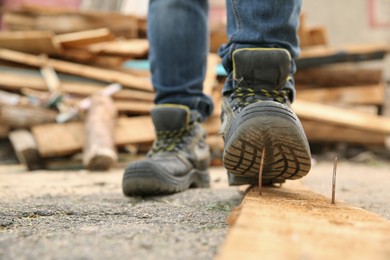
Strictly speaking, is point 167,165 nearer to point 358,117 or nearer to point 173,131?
point 173,131

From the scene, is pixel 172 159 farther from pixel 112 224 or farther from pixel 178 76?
pixel 112 224

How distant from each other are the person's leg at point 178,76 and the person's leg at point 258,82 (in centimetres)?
24

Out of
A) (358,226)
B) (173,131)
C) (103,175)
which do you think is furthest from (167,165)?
(103,175)

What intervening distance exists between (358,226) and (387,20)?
5720mm

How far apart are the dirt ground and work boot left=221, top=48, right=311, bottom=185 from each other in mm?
149

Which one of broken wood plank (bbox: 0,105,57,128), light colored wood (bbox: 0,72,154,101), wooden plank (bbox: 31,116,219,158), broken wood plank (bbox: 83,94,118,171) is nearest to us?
broken wood plank (bbox: 83,94,118,171)

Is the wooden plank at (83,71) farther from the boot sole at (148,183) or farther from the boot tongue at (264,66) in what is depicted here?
the boot tongue at (264,66)

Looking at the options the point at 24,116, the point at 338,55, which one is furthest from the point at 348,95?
the point at 24,116

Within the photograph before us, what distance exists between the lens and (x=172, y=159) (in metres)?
1.61

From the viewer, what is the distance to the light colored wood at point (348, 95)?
4168 millimetres

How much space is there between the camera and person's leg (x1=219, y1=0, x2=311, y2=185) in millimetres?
1136

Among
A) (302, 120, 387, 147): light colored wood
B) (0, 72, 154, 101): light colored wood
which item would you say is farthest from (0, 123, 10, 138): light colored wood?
(302, 120, 387, 147): light colored wood

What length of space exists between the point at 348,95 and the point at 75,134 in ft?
8.00

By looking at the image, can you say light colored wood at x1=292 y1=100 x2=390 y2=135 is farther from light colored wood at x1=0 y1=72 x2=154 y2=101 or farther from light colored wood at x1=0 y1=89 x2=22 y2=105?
light colored wood at x1=0 y1=89 x2=22 y2=105
